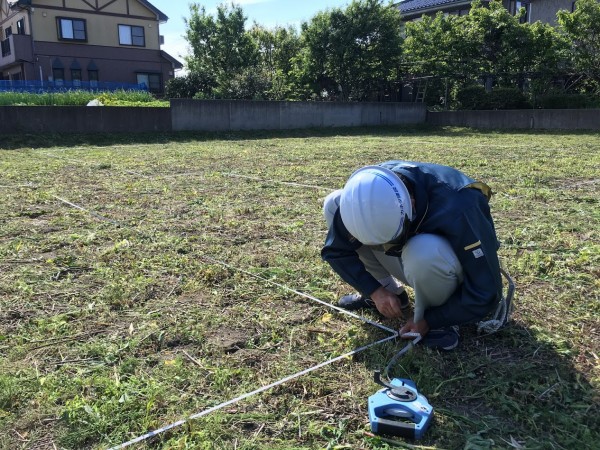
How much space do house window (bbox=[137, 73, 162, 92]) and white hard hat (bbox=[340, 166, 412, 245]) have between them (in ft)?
89.2

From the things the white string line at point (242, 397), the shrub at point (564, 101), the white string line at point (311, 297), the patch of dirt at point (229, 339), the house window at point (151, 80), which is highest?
the house window at point (151, 80)

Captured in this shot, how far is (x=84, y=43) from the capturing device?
973 inches

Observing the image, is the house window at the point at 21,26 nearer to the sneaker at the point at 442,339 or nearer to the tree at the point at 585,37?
the tree at the point at 585,37

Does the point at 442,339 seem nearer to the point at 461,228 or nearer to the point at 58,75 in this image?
the point at 461,228

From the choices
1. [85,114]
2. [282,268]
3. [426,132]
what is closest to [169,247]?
[282,268]

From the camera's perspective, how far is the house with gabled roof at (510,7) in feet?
73.8

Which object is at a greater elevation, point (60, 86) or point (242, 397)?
point (60, 86)

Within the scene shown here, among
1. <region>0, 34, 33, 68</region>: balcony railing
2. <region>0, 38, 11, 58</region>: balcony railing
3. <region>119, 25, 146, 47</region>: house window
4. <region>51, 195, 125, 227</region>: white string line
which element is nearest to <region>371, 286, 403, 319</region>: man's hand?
<region>51, 195, 125, 227</region>: white string line

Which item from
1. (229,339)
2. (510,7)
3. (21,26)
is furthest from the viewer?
(21,26)

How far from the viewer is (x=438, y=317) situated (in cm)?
196

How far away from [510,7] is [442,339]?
26.2 meters

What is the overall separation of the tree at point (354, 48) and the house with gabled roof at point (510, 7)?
431 cm

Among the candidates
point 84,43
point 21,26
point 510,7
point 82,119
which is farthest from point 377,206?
point 21,26

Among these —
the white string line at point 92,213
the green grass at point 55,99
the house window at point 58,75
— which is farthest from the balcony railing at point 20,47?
the white string line at point 92,213
